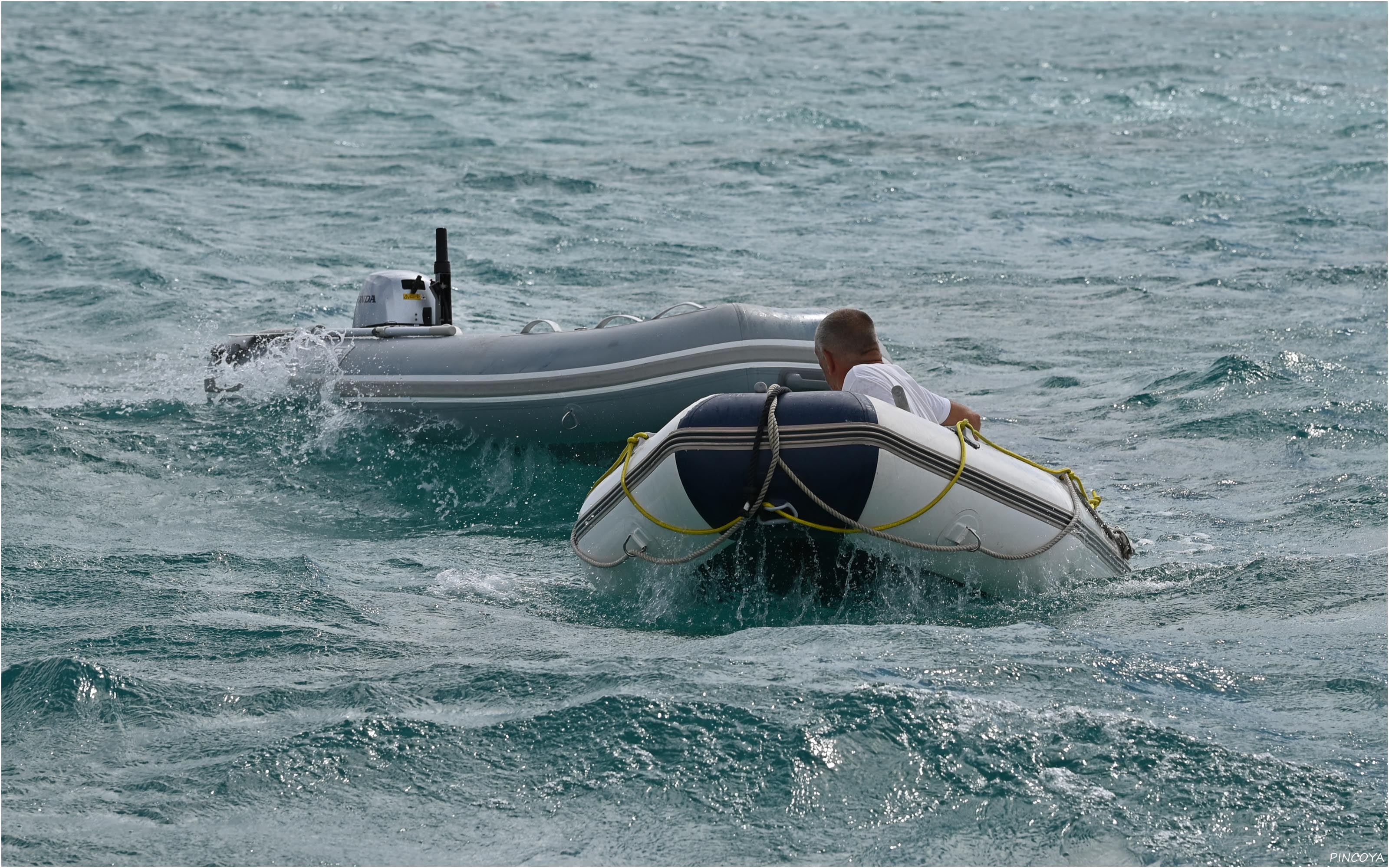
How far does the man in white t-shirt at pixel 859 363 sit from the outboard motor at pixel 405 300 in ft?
9.50

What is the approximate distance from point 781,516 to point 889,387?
0.65 meters

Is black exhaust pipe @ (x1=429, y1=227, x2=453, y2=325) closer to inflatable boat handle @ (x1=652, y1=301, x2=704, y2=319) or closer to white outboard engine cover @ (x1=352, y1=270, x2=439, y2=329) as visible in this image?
white outboard engine cover @ (x1=352, y1=270, x2=439, y2=329)

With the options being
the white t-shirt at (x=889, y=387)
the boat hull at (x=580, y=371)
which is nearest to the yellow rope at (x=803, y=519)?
the white t-shirt at (x=889, y=387)

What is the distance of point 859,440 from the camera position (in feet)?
14.5

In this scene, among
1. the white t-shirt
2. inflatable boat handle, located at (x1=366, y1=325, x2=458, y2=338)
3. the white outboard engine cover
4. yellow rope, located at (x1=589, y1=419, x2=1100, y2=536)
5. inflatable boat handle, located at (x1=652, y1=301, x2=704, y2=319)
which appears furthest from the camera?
the white outboard engine cover

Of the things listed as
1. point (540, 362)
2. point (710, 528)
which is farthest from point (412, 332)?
point (710, 528)

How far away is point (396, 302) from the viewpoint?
290 inches

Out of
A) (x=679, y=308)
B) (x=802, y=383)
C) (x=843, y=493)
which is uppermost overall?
(x=679, y=308)

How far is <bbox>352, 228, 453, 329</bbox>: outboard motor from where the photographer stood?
7375mm

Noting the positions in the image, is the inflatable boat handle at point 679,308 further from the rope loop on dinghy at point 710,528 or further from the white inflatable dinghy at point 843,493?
the white inflatable dinghy at point 843,493

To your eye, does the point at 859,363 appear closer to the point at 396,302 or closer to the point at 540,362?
the point at 540,362

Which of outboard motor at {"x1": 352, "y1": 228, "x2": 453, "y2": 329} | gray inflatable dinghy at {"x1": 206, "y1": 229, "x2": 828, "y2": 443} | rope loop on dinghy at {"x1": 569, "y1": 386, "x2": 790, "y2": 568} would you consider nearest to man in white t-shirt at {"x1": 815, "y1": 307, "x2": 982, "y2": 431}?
rope loop on dinghy at {"x1": 569, "y1": 386, "x2": 790, "y2": 568}

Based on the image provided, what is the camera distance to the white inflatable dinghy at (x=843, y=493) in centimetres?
441

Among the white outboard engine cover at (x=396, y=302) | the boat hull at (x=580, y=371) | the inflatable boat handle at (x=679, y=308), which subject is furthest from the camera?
the white outboard engine cover at (x=396, y=302)
